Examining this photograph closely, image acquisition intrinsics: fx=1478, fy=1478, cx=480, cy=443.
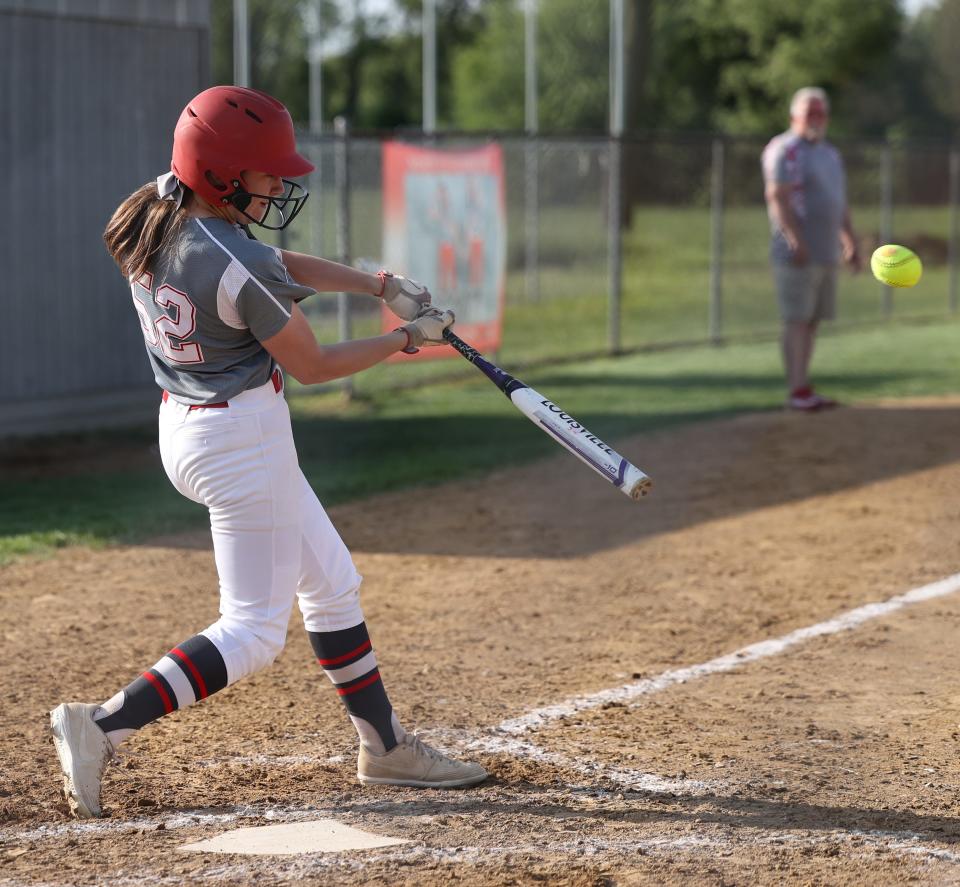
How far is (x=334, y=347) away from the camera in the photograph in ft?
12.8

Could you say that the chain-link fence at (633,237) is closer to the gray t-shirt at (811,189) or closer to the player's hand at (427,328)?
the gray t-shirt at (811,189)

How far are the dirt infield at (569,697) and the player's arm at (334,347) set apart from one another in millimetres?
1205

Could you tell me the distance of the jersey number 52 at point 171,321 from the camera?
3740 mm

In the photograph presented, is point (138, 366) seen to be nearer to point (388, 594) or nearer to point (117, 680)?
point (388, 594)

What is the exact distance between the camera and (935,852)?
3.68 metres

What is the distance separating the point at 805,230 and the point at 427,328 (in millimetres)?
7466

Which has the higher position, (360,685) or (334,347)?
(334,347)

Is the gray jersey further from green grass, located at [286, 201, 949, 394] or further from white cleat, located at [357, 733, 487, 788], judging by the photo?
green grass, located at [286, 201, 949, 394]

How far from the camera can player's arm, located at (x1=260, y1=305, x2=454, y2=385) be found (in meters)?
3.75

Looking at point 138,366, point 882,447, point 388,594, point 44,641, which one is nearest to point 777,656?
point 388,594

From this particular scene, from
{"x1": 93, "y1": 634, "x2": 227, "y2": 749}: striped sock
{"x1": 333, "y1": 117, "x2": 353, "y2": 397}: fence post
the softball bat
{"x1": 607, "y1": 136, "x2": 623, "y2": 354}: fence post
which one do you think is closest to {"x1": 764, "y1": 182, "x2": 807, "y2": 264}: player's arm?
{"x1": 333, "y1": 117, "x2": 353, "y2": 397}: fence post

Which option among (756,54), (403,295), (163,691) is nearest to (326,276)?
(403,295)

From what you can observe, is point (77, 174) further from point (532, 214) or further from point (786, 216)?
point (532, 214)

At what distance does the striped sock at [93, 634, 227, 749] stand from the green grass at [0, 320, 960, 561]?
349cm
